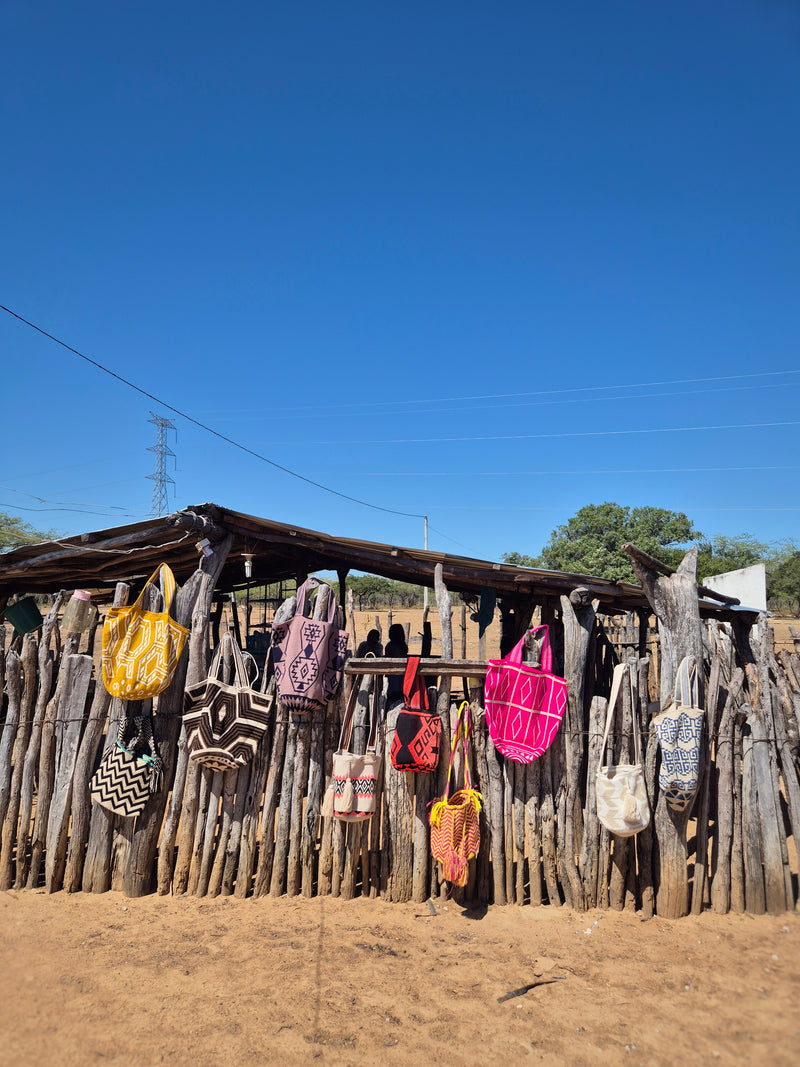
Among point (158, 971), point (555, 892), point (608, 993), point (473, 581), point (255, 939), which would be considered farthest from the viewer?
point (473, 581)

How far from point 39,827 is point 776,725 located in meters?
5.51

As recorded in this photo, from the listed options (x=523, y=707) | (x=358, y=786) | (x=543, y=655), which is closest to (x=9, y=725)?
(x=358, y=786)

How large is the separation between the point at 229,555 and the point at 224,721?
190 centimetres

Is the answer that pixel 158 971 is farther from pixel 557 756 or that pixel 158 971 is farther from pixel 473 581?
pixel 473 581

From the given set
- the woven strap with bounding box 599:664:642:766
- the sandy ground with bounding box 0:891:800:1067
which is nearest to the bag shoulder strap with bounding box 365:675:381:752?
the sandy ground with bounding box 0:891:800:1067

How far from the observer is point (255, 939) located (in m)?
4.24

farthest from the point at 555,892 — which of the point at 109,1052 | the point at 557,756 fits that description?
the point at 109,1052

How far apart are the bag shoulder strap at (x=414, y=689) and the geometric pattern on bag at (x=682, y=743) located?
164 centimetres

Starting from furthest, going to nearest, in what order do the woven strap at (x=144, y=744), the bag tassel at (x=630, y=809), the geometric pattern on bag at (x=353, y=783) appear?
the woven strap at (x=144, y=744) → the geometric pattern on bag at (x=353, y=783) → the bag tassel at (x=630, y=809)

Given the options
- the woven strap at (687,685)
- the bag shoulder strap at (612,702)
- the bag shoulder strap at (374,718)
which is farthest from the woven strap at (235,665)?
the woven strap at (687,685)

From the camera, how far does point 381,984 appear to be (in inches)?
147

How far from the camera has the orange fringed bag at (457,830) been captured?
14.6 ft

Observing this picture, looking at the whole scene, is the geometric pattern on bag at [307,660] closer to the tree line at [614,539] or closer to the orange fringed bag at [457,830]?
the orange fringed bag at [457,830]

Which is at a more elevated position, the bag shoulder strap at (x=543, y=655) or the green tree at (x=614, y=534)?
the green tree at (x=614, y=534)
